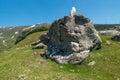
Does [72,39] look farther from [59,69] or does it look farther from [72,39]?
[59,69]

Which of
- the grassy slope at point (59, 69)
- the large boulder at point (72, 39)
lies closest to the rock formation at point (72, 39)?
the large boulder at point (72, 39)

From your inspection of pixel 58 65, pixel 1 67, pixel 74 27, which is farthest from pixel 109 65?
pixel 1 67

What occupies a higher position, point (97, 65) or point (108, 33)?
point (108, 33)

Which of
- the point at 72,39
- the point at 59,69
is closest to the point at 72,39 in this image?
the point at 72,39

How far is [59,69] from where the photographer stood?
36.8 metres

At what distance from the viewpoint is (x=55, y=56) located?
41.9 metres

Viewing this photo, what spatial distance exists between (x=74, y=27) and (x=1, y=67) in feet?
49.6

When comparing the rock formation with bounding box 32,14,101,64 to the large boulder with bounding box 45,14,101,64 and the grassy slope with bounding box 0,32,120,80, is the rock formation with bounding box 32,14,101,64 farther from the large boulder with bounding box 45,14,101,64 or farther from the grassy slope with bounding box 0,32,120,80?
the grassy slope with bounding box 0,32,120,80

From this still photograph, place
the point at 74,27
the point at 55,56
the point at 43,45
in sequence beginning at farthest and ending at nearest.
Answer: the point at 43,45 → the point at 74,27 → the point at 55,56

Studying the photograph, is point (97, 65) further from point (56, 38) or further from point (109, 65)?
point (56, 38)

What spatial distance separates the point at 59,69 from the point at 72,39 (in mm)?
8339

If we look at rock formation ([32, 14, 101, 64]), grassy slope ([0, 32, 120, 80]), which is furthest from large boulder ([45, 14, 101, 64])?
grassy slope ([0, 32, 120, 80])

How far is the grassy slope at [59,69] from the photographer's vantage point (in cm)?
3347

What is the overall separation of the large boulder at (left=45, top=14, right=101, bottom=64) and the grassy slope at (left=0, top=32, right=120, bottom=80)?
1739 millimetres
